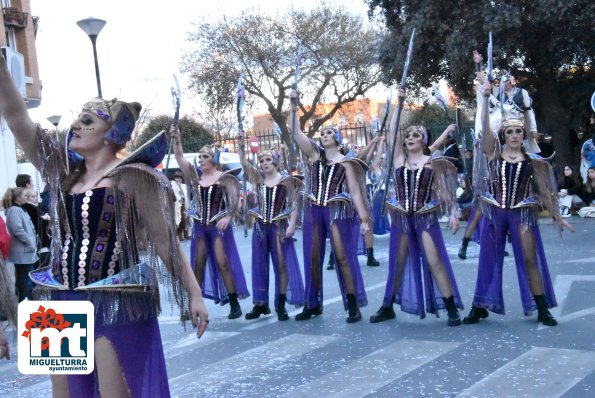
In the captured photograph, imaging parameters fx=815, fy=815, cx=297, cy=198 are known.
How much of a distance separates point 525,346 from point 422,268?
1567 millimetres

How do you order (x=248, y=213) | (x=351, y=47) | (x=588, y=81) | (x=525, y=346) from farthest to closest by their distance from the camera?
(x=351, y=47)
(x=588, y=81)
(x=248, y=213)
(x=525, y=346)

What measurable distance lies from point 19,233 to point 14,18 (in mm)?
22560

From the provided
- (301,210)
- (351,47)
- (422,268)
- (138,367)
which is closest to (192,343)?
(301,210)

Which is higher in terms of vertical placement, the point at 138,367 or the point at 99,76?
the point at 99,76

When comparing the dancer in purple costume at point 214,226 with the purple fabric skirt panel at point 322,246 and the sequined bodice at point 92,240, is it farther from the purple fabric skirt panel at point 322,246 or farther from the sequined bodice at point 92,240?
the sequined bodice at point 92,240

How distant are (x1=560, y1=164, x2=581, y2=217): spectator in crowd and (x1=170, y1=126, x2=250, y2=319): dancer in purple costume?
955cm

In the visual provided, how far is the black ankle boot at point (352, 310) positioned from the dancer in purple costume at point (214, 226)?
131cm

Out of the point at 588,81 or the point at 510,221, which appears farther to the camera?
the point at 588,81

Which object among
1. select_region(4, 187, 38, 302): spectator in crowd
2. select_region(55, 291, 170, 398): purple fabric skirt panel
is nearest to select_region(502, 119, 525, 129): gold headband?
select_region(55, 291, 170, 398): purple fabric skirt panel

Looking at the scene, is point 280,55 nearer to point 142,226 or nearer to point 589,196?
point 589,196

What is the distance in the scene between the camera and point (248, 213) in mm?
8570

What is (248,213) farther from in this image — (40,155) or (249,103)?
(249,103)

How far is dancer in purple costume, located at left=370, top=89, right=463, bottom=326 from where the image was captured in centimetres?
721

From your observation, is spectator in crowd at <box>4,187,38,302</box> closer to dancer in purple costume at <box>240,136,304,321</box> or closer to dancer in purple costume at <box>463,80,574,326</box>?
dancer in purple costume at <box>240,136,304,321</box>
